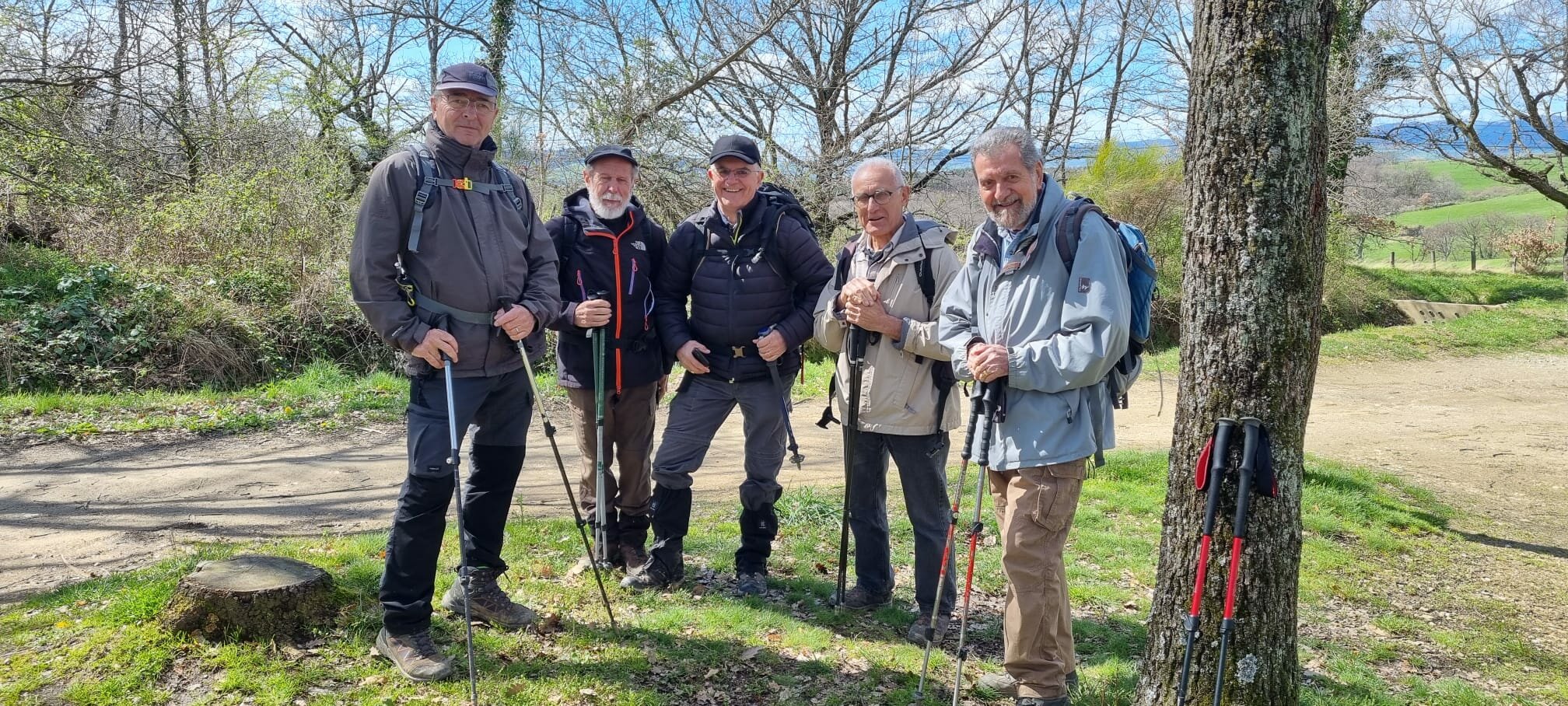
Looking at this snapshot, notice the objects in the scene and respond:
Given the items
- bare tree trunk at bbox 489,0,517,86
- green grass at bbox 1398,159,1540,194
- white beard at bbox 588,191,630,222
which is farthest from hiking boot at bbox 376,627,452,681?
green grass at bbox 1398,159,1540,194

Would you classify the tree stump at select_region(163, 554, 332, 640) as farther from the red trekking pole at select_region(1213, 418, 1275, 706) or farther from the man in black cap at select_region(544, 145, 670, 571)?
the red trekking pole at select_region(1213, 418, 1275, 706)

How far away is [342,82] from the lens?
17.6 m

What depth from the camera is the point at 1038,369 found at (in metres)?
3.35

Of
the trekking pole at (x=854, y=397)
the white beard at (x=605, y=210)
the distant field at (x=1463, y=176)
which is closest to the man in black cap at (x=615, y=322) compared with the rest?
the white beard at (x=605, y=210)

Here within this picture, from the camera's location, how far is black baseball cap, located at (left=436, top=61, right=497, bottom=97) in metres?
3.86

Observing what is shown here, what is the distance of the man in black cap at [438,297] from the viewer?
3.72m

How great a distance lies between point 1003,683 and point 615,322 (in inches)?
99.6

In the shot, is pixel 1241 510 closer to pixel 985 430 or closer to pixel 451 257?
pixel 985 430

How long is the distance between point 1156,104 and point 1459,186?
46.9 metres

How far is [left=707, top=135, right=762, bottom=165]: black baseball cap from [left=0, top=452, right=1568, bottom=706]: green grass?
2.22 meters

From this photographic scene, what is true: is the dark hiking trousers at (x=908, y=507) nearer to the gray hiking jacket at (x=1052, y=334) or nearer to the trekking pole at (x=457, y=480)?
the gray hiking jacket at (x=1052, y=334)

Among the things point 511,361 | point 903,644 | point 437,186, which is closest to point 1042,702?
point 903,644

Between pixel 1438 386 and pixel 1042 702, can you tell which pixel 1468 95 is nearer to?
pixel 1438 386

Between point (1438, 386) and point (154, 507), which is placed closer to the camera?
point (154, 507)
